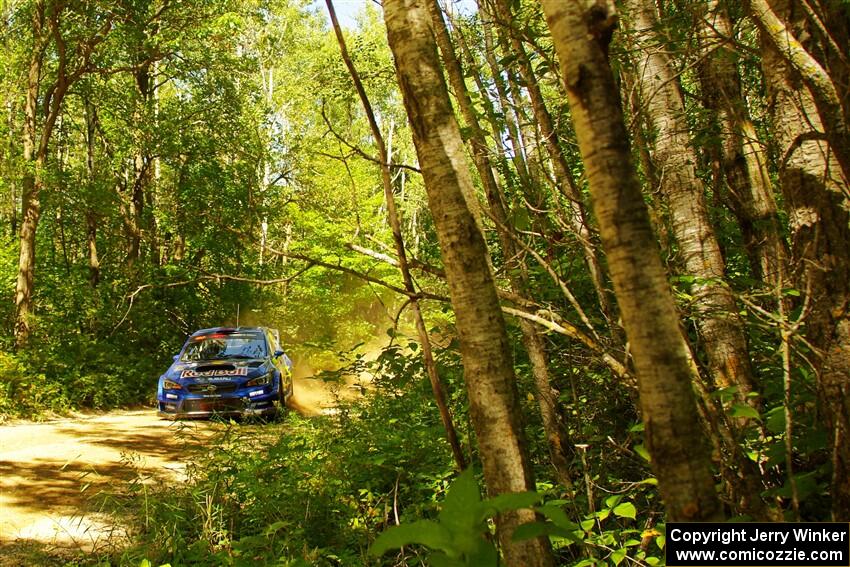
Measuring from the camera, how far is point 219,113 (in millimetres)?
20391

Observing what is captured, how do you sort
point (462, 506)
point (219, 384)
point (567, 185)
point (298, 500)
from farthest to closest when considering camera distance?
1. point (219, 384)
2. point (298, 500)
3. point (567, 185)
4. point (462, 506)

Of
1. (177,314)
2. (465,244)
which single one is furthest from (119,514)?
(177,314)

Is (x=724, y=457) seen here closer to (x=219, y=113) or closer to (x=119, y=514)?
(x=119, y=514)

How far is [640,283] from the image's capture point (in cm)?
142

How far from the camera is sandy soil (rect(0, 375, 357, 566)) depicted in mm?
5461

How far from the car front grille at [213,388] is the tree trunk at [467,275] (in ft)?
31.9

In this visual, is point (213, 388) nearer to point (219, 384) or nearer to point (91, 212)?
point (219, 384)

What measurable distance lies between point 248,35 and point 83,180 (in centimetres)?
1654

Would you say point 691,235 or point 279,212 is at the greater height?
point 279,212

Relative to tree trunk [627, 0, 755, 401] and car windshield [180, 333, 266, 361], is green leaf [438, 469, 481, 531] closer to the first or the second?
tree trunk [627, 0, 755, 401]

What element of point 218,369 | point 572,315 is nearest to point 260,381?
point 218,369

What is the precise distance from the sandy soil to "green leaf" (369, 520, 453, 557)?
4443 millimetres

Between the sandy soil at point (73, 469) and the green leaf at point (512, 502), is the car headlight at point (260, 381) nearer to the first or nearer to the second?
the sandy soil at point (73, 469)

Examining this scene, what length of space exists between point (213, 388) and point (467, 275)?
32.1 ft
